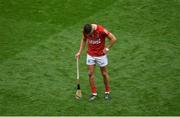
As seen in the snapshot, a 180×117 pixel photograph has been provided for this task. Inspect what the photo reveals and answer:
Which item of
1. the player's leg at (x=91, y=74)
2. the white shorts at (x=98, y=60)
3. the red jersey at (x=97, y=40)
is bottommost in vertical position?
the player's leg at (x=91, y=74)

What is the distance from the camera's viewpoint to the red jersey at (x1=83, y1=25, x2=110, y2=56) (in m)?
9.02

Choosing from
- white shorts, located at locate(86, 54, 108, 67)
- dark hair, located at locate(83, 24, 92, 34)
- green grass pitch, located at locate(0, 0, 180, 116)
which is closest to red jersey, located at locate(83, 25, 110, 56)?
white shorts, located at locate(86, 54, 108, 67)

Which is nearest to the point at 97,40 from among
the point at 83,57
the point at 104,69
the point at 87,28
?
the point at 87,28

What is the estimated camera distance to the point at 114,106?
9406 mm

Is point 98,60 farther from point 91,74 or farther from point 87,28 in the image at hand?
point 87,28

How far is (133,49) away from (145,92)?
92.5 inches

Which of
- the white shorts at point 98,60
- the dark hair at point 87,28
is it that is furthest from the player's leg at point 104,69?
the dark hair at point 87,28

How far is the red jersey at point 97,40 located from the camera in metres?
9.02

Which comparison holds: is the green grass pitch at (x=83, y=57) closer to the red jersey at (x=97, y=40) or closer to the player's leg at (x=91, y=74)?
the player's leg at (x=91, y=74)

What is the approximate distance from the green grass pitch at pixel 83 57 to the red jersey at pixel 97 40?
1.23m

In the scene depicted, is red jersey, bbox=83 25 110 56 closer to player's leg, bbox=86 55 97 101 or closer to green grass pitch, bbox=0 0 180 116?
player's leg, bbox=86 55 97 101

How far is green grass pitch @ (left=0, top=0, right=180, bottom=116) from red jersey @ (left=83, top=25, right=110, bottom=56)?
1230 millimetres

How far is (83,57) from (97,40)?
2645mm

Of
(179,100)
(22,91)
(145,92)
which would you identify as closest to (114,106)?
(145,92)
